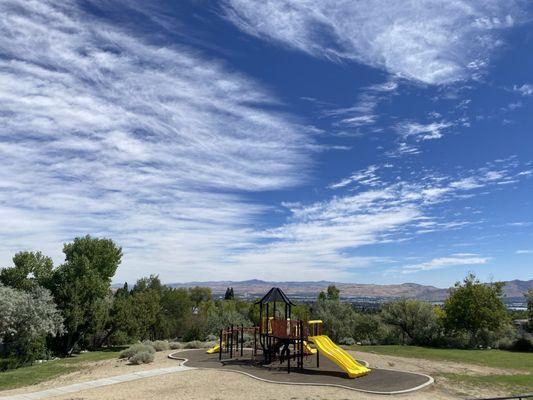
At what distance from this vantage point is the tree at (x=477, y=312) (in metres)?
36.8

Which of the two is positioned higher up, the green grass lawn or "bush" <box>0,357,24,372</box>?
the green grass lawn

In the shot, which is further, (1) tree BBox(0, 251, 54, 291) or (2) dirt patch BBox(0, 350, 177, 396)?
(1) tree BBox(0, 251, 54, 291)

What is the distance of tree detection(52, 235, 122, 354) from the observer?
36.3 m

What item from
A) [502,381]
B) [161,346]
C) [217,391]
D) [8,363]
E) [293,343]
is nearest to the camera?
[217,391]

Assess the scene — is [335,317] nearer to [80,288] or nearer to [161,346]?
[161,346]

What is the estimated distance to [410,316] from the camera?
42375mm

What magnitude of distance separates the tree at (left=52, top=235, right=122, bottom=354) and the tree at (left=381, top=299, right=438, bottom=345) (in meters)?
27.9

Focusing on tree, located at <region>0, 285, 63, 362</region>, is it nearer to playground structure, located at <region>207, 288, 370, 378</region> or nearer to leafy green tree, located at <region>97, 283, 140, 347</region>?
leafy green tree, located at <region>97, 283, 140, 347</region>

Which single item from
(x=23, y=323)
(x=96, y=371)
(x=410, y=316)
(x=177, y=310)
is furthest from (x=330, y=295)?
(x=96, y=371)

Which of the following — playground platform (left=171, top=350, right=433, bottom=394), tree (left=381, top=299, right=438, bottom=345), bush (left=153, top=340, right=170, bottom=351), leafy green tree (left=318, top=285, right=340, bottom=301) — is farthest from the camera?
leafy green tree (left=318, top=285, right=340, bottom=301)

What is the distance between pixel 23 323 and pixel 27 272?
10.2m

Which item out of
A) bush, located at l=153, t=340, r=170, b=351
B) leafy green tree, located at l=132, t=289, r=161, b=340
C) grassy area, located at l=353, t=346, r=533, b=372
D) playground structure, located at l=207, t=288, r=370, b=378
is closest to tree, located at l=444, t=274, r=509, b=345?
grassy area, located at l=353, t=346, r=533, b=372

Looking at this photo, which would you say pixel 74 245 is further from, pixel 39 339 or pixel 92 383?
pixel 92 383

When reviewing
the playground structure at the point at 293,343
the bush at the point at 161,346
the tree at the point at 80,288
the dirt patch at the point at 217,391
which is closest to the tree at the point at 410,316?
the playground structure at the point at 293,343
